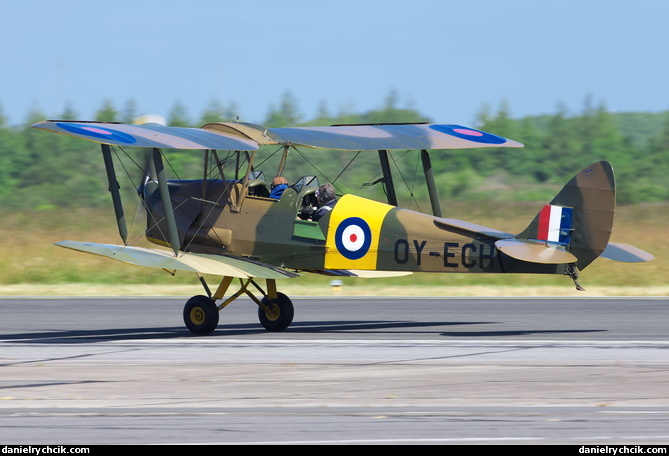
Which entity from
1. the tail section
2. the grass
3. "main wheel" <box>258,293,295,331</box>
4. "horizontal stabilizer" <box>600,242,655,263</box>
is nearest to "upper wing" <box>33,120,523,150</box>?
"main wheel" <box>258,293,295,331</box>

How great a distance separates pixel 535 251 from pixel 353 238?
→ 303cm

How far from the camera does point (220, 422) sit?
30.3ft

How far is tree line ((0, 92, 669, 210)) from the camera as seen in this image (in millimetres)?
56562

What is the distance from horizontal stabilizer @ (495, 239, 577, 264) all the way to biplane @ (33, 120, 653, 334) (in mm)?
18

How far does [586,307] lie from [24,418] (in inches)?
590

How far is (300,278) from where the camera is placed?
1264 inches

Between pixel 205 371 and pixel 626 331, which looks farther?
pixel 626 331

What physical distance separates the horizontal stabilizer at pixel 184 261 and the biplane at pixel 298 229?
21mm

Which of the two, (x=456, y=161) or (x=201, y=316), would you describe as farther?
(x=456, y=161)

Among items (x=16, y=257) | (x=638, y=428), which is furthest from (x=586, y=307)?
(x=16, y=257)

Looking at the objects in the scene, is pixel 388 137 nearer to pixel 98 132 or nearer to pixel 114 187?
pixel 114 187

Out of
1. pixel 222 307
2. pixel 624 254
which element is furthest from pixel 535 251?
pixel 222 307
